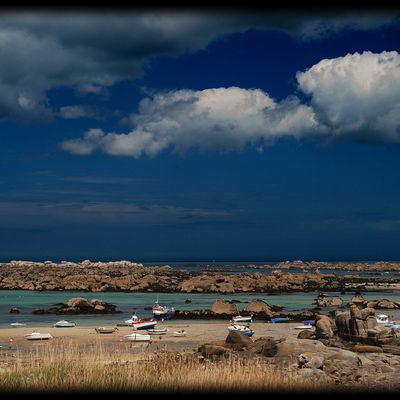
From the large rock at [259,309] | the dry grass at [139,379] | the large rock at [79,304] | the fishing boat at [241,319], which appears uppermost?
the dry grass at [139,379]

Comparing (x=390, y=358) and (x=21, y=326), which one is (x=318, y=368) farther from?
(x=21, y=326)

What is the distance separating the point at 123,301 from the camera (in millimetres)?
53250

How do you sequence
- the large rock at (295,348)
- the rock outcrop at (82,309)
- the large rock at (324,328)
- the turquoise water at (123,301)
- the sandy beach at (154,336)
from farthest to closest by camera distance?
1. the rock outcrop at (82,309)
2. the turquoise water at (123,301)
3. the sandy beach at (154,336)
4. the large rock at (324,328)
5. the large rock at (295,348)

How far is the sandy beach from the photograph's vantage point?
990 inches

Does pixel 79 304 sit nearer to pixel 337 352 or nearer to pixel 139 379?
pixel 337 352

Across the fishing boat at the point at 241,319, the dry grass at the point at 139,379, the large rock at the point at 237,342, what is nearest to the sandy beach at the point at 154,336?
the fishing boat at the point at 241,319

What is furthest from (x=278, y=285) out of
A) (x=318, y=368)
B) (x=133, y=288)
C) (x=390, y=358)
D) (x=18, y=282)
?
(x=318, y=368)

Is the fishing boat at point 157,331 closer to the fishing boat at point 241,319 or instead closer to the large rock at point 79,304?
the fishing boat at point 241,319

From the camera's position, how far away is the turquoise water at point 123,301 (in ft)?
126

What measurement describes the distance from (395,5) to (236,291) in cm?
6096

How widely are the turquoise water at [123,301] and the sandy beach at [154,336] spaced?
390 centimetres

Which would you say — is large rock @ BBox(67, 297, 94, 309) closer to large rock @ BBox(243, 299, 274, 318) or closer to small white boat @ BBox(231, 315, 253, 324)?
large rock @ BBox(243, 299, 274, 318)

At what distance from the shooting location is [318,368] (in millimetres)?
15062

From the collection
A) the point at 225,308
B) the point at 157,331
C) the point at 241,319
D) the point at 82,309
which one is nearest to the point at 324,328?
the point at 157,331
